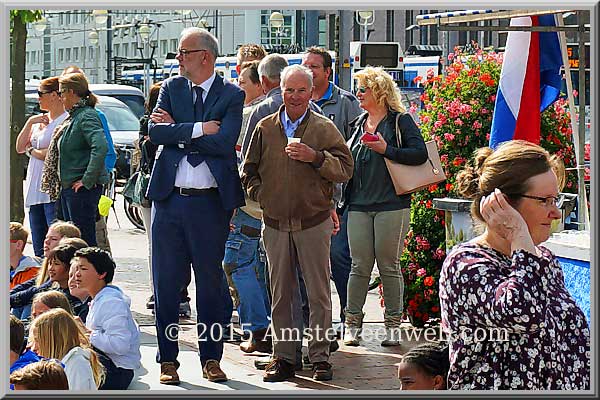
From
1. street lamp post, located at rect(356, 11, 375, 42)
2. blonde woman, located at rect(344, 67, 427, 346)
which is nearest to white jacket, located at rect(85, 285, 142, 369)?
blonde woman, located at rect(344, 67, 427, 346)

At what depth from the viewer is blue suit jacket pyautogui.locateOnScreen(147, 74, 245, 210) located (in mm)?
6984

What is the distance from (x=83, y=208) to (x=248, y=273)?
1.77 m

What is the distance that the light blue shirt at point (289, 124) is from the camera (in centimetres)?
727

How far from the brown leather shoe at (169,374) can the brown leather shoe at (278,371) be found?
546 mm

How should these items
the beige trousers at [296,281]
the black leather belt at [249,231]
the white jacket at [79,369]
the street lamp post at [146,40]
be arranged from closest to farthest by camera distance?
the white jacket at [79,369] < the beige trousers at [296,281] < the black leather belt at [249,231] < the street lamp post at [146,40]

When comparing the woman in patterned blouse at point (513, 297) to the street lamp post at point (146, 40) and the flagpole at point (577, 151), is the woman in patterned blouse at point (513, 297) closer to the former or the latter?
the flagpole at point (577, 151)

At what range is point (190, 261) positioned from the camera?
23.7 feet

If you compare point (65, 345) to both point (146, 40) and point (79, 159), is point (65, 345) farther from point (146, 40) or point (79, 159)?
point (146, 40)

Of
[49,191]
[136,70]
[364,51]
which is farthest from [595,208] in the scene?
[136,70]

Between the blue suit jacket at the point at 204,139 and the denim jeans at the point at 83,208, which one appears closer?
the blue suit jacket at the point at 204,139

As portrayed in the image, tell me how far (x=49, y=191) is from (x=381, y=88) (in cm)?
304

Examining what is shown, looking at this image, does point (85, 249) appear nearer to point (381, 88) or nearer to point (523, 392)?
point (381, 88)

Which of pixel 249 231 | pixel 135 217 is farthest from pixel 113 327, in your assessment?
pixel 135 217

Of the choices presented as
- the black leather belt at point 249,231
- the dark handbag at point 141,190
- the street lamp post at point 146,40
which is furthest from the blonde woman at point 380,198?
the street lamp post at point 146,40
